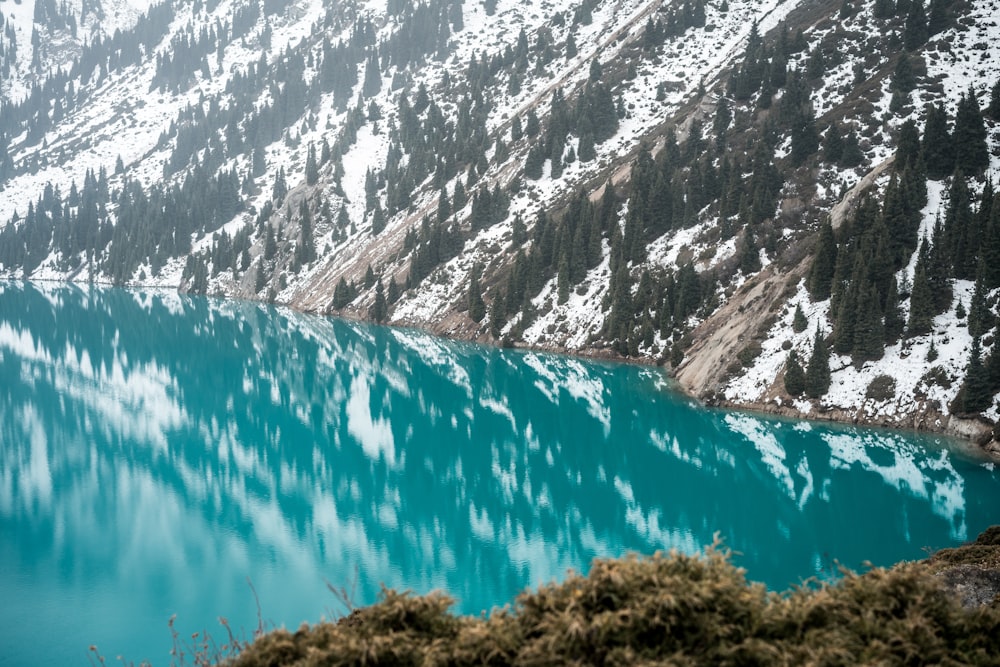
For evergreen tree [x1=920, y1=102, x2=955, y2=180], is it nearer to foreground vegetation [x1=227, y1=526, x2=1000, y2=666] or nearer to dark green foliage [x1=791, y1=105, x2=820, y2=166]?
dark green foliage [x1=791, y1=105, x2=820, y2=166]

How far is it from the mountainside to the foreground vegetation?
4079 centimetres

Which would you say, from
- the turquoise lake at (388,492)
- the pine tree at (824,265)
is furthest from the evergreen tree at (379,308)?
the pine tree at (824,265)

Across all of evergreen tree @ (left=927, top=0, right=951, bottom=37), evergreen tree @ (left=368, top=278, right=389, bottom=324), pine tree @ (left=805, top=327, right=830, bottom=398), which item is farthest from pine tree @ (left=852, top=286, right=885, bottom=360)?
evergreen tree @ (left=368, top=278, right=389, bottom=324)

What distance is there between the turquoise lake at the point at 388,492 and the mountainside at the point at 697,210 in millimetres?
7016

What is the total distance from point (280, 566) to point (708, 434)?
29.7m

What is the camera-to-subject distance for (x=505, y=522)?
1247 inches

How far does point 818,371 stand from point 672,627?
45951 mm

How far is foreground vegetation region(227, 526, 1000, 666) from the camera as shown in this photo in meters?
7.76

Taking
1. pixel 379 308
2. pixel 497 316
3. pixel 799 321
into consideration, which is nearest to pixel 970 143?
pixel 799 321

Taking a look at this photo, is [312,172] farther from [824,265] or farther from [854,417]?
[854,417]

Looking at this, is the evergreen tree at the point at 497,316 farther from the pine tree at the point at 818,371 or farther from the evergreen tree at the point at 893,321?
the evergreen tree at the point at 893,321

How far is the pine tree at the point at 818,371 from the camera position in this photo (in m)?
48.8

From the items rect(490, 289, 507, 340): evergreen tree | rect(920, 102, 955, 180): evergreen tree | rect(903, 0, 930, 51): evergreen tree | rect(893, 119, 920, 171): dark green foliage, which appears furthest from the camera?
rect(490, 289, 507, 340): evergreen tree

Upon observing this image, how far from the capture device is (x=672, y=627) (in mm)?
8008
